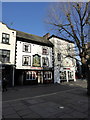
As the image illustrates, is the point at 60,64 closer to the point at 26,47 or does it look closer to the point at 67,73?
the point at 67,73

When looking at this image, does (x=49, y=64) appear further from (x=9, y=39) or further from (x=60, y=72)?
(x=9, y=39)

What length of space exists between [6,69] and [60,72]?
39.8ft

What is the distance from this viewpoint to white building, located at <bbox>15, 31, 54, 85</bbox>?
56.8 feet

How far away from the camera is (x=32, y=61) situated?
61.4 ft

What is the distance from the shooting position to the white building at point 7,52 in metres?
15.5

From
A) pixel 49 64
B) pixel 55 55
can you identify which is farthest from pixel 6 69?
pixel 55 55

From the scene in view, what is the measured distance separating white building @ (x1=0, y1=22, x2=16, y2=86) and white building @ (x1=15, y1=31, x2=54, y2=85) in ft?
3.38

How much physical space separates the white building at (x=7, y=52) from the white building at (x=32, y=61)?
3.38ft

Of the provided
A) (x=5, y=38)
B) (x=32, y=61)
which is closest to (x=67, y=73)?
(x=32, y=61)

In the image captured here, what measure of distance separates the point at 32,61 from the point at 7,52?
4995mm

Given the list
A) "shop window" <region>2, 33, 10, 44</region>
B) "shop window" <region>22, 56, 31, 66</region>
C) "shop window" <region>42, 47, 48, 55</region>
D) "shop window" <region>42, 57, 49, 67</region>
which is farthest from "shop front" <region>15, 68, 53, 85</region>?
"shop window" <region>2, 33, 10, 44</region>

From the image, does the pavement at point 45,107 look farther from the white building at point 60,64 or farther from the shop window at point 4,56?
the white building at point 60,64

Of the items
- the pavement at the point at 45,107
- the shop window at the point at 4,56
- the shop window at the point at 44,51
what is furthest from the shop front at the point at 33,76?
the pavement at the point at 45,107

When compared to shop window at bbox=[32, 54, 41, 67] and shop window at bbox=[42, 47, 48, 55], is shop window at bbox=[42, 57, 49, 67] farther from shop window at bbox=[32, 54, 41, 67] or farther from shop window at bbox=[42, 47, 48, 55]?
shop window at bbox=[42, 47, 48, 55]
